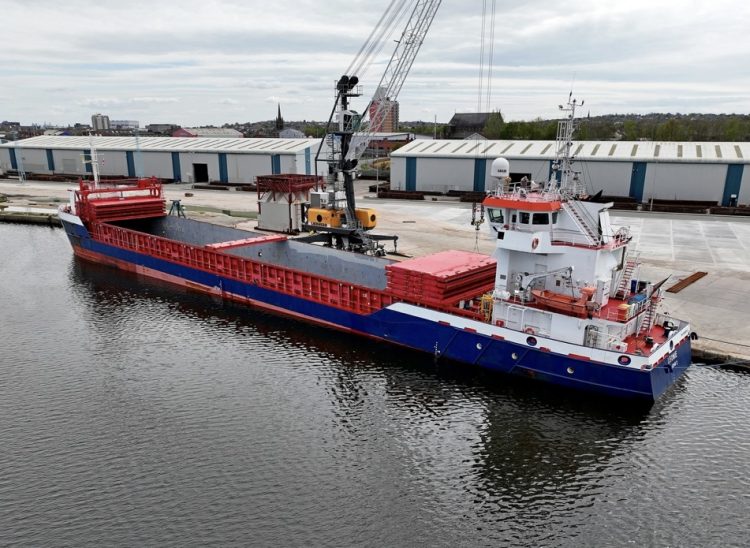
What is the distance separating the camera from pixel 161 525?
47.4 ft

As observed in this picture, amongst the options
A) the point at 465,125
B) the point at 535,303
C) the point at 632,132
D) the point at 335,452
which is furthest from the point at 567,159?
the point at 465,125

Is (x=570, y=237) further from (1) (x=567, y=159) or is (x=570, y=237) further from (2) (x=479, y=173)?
(2) (x=479, y=173)

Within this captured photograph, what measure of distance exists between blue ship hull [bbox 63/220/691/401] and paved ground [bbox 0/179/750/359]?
274 inches

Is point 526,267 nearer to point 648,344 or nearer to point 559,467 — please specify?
point 648,344

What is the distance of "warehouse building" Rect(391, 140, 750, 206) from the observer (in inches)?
2440

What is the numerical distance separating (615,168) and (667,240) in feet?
71.3

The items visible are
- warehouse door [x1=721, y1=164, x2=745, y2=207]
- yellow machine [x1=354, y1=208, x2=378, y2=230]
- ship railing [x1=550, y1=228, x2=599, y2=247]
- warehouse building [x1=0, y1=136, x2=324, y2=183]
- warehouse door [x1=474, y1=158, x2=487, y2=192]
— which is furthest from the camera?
warehouse building [x1=0, y1=136, x2=324, y2=183]

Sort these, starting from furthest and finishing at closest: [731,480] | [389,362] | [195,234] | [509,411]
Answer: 1. [195,234]
2. [389,362]
3. [509,411]
4. [731,480]

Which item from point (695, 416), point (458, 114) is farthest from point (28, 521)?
point (458, 114)

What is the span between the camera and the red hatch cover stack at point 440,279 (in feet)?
78.9

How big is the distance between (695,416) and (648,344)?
10.2 feet

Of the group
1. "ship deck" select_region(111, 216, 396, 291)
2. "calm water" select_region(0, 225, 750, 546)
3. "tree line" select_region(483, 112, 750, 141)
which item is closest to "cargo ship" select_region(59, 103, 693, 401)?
"calm water" select_region(0, 225, 750, 546)

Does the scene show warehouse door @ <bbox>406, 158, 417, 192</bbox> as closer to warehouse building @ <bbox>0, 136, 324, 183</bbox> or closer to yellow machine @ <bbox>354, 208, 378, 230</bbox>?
warehouse building @ <bbox>0, 136, 324, 183</bbox>

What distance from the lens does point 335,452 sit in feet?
58.2
